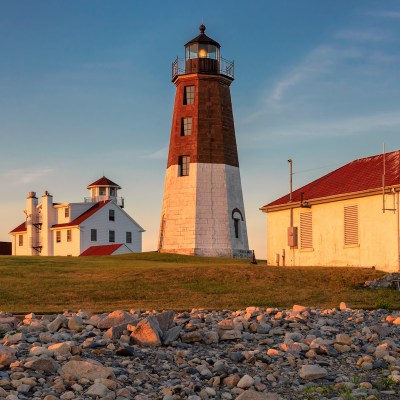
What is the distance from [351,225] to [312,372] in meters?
20.5

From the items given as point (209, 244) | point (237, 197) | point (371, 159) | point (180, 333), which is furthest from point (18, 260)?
point (180, 333)

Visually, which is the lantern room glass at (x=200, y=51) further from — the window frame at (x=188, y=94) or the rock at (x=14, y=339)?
the rock at (x=14, y=339)

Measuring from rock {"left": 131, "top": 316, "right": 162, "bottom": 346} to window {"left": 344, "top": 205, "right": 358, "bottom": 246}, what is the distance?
64.0ft

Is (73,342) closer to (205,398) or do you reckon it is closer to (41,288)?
(205,398)

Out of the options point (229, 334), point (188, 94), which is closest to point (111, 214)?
point (188, 94)

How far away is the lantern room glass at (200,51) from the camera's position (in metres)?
46.4

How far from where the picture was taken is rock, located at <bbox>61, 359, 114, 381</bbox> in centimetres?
1044

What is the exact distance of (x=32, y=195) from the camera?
71062 millimetres

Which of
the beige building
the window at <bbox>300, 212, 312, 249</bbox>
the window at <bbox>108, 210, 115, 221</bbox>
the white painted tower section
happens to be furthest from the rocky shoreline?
the window at <bbox>108, 210, 115, 221</bbox>

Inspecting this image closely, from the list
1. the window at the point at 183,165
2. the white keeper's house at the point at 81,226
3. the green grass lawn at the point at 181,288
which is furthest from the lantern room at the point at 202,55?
the white keeper's house at the point at 81,226

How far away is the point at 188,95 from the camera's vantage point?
46.9 meters

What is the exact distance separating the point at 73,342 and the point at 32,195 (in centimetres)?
6091

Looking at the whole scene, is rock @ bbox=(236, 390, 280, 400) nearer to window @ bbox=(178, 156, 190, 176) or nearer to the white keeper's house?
window @ bbox=(178, 156, 190, 176)

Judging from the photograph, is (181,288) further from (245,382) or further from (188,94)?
(188,94)
